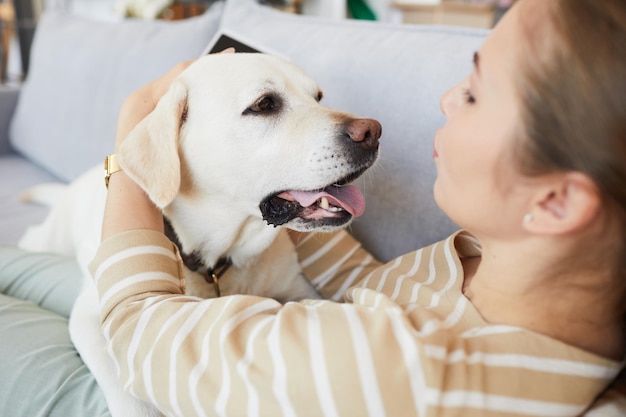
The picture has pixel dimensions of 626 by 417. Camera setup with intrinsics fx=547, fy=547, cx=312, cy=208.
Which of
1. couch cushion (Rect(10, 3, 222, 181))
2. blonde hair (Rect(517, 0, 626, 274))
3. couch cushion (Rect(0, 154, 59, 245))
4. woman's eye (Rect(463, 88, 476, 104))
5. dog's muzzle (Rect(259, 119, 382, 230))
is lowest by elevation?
couch cushion (Rect(0, 154, 59, 245))

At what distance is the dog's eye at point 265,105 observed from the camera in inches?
38.2

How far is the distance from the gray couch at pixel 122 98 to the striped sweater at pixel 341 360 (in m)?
0.22

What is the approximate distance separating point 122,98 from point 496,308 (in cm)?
153

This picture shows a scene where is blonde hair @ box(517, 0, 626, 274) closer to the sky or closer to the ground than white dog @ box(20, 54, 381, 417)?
closer to the sky

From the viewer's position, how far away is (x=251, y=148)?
96cm

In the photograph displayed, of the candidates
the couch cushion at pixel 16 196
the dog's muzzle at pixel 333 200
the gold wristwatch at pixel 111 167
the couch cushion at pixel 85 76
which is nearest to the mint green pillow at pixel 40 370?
the gold wristwatch at pixel 111 167

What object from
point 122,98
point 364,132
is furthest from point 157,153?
point 122,98

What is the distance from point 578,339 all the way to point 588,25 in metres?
0.34

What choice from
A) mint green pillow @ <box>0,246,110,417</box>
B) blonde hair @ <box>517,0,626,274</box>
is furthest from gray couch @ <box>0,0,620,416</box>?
blonde hair @ <box>517,0,626,274</box>

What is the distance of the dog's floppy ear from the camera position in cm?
90

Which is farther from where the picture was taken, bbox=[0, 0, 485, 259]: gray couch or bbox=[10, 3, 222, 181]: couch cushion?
bbox=[10, 3, 222, 181]: couch cushion

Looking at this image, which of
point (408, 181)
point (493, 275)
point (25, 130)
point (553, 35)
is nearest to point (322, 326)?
point (493, 275)

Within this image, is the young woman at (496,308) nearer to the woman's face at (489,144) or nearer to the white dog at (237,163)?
the woman's face at (489,144)

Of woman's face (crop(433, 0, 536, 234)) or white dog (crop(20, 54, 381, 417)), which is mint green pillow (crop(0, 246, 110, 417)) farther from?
woman's face (crop(433, 0, 536, 234))
